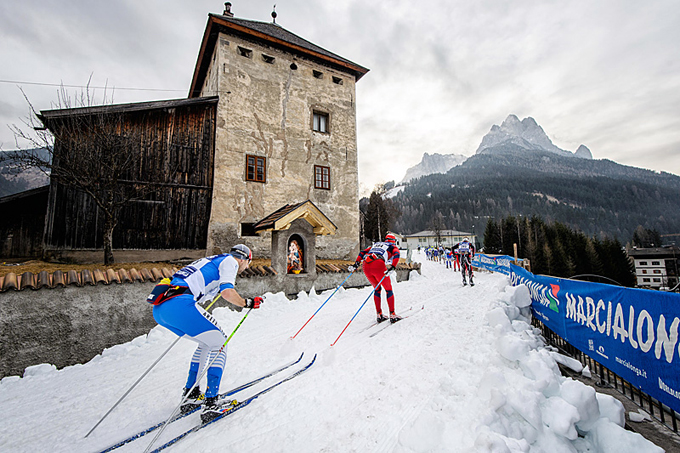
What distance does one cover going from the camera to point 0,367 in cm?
507

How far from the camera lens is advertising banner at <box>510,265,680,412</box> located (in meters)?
2.81

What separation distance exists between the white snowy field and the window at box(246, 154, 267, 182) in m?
10.5

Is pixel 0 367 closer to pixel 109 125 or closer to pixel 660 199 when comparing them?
pixel 109 125

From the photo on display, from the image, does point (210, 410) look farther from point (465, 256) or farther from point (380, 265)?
point (465, 256)

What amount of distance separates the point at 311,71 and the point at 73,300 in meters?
16.9

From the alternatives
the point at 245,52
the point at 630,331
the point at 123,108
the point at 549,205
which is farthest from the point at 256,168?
the point at 549,205

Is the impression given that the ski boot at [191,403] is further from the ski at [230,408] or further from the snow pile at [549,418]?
the snow pile at [549,418]

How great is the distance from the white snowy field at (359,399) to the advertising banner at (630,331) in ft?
1.68

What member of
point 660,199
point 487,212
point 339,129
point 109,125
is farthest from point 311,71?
point 660,199

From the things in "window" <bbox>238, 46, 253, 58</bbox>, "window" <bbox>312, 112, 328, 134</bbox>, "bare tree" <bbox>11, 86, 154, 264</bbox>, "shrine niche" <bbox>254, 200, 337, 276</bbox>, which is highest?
"window" <bbox>238, 46, 253, 58</bbox>

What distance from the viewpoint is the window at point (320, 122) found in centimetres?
1817

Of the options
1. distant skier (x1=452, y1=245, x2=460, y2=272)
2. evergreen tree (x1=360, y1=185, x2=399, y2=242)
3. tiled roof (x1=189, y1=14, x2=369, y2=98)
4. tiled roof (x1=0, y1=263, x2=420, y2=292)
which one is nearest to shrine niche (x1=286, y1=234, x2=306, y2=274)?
tiled roof (x1=0, y1=263, x2=420, y2=292)

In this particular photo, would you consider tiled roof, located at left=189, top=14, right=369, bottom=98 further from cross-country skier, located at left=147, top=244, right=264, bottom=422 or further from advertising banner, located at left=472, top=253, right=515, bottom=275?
cross-country skier, located at left=147, top=244, right=264, bottom=422

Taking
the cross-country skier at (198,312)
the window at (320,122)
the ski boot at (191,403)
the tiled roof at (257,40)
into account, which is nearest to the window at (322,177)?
the window at (320,122)
